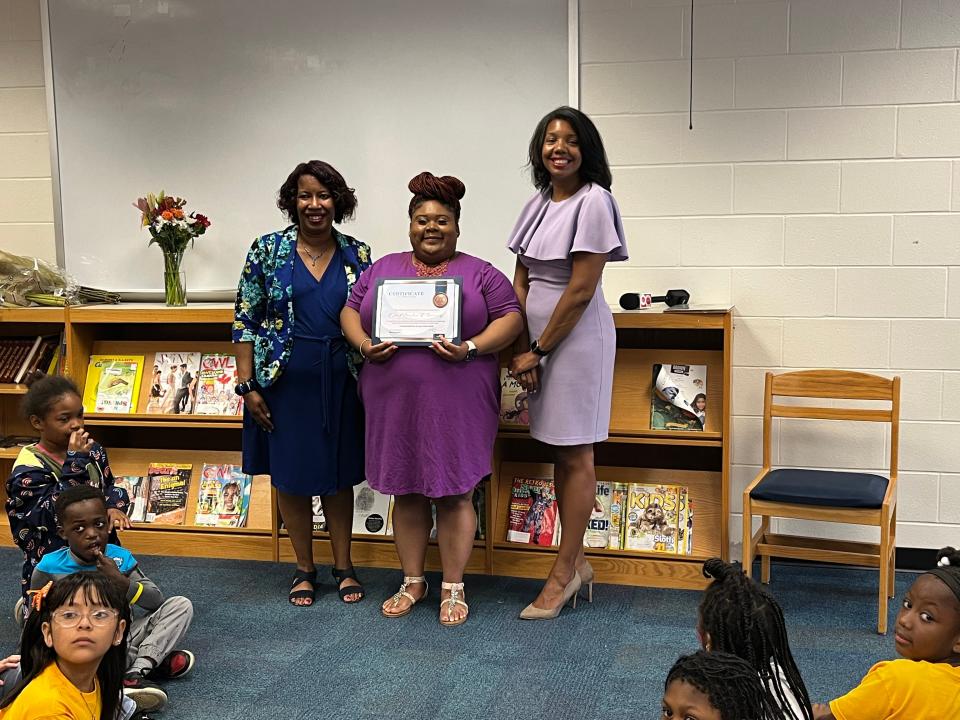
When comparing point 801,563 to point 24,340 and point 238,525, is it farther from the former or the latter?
point 24,340

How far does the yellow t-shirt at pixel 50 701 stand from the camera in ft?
7.28

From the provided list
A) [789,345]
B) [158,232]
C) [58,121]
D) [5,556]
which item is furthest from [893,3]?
[5,556]

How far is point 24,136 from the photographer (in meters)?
4.94

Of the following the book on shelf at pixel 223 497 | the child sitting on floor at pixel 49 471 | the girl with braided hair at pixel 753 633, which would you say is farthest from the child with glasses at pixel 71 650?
the book on shelf at pixel 223 497

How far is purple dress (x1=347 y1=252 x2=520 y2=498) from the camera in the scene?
3.56m

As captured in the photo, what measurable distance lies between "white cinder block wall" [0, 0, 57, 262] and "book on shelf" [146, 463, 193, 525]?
1.21 meters

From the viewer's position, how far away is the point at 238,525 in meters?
4.46

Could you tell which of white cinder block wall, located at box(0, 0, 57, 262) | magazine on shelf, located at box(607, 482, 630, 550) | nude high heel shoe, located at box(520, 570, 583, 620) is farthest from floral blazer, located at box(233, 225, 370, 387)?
white cinder block wall, located at box(0, 0, 57, 262)

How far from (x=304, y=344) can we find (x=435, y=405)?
56 cm

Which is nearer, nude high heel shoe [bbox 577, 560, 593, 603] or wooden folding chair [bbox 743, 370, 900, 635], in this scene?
wooden folding chair [bbox 743, 370, 900, 635]

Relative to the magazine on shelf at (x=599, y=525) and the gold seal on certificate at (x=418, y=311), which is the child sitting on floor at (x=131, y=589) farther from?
the magazine on shelf at (x=599, y=525)

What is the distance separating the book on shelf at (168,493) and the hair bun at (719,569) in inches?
118

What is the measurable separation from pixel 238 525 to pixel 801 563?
93.3 inches

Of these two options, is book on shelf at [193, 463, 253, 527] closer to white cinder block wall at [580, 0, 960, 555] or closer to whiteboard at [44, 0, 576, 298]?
whiteboard at [44, 0, 576, 298]
